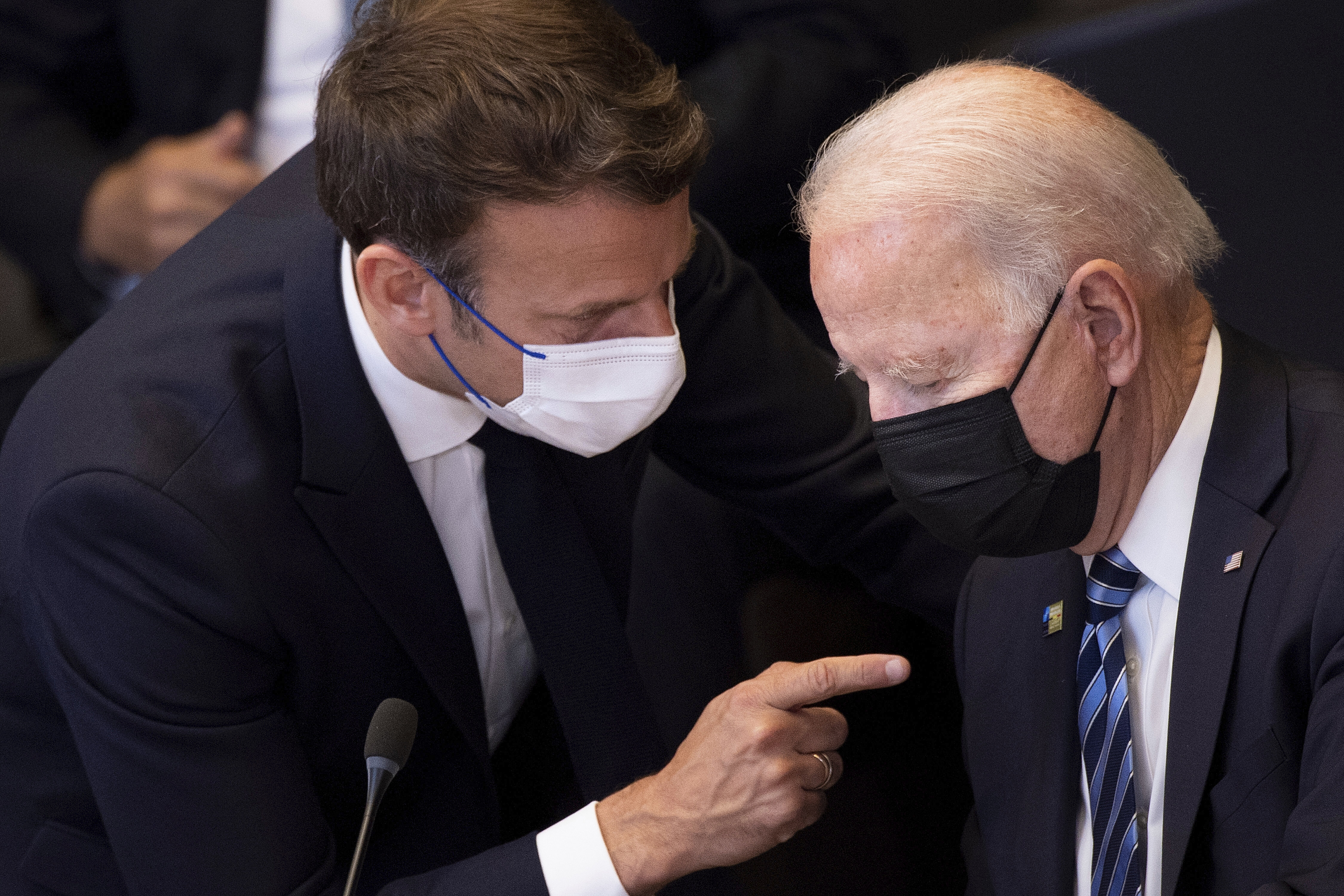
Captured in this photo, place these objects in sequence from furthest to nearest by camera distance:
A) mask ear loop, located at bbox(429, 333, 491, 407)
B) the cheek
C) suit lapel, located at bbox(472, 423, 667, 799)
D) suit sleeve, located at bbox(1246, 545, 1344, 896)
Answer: suit lapel, located at bbox(472, 423, 667, 799), mask ear loop, located at bbox(429, 333, 491, 407), the cheek, suit sleeve, located at bbox(1246, 545, 1344, 896)

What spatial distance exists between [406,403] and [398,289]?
180 millimetres

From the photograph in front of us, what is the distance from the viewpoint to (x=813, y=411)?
2119 millimetres

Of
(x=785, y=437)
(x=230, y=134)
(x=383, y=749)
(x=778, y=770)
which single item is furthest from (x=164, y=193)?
(x=778, y=770)

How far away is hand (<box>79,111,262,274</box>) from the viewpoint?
2.60 m

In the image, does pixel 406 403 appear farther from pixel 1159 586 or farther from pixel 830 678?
pixel 1159 586

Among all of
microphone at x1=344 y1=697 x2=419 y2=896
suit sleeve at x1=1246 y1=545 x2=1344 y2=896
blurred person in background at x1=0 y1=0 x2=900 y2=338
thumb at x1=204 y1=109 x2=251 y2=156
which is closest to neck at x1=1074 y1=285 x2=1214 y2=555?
suit sleeve at x1=1246 y1=545 x2=1344 y2=896

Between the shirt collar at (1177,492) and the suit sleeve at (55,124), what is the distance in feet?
7.02

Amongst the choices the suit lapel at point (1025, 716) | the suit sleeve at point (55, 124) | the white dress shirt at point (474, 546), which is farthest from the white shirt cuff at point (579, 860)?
the suit sleeve at point (55, 124)

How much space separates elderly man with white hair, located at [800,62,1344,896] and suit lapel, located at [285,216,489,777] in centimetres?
65

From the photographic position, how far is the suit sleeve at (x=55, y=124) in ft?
8.79

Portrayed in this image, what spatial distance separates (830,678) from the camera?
4.84ft

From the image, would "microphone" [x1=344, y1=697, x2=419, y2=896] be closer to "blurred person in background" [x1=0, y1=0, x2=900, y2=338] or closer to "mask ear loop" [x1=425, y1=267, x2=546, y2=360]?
"mask ear loop" [x1=425, y1=267, x2=546, y2=360]

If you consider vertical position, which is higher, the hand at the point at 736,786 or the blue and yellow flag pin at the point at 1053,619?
the blue and yellow flag pin at the point at 1053,619

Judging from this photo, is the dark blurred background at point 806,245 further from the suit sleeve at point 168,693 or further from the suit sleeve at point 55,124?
the suit sleeve at point 168,693
